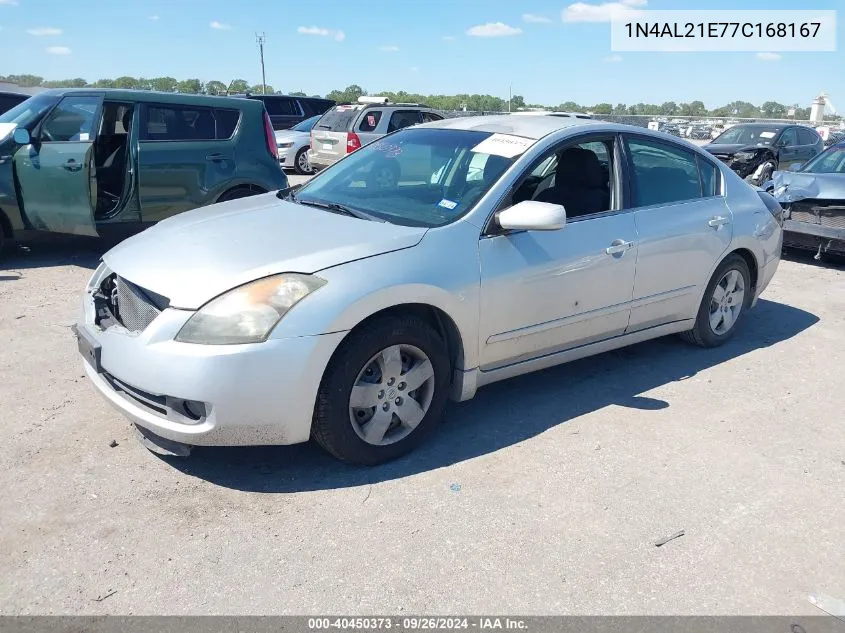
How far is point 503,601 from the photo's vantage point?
2.63 m

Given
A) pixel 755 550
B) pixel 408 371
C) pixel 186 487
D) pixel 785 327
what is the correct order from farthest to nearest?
pixel 785 327 → pixel 408 371 → pixel 186 487 → pixel 755 550

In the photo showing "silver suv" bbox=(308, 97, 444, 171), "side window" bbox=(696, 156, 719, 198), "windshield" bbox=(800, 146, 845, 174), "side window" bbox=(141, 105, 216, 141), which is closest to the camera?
"side window" bbox=(696, 156, 719, 198)

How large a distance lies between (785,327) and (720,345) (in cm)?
104

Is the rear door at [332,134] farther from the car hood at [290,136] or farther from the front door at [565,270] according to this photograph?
the front door at [565,270]

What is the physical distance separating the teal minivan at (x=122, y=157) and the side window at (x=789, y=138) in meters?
12.4

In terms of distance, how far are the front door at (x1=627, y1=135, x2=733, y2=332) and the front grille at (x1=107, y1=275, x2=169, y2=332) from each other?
282 centimetres

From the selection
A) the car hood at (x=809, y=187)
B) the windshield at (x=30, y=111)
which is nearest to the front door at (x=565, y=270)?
the car hood at (x=809, y=187)

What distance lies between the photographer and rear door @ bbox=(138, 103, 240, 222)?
728 centimetres

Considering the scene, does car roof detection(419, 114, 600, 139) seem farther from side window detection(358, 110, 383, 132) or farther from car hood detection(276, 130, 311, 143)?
car hood detection(276, 130, 311, 143)

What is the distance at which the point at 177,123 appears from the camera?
24.8ft

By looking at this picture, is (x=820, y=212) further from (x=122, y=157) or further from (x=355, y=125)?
(x=355, y=125)

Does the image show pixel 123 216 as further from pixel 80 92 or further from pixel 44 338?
pixel 44 338

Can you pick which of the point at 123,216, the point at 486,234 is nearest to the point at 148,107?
the point at 123,216

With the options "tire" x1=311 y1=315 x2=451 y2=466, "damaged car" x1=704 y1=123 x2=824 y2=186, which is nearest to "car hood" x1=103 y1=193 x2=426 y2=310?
"tire" x1=311 y1=315 x2=451 y2=466
